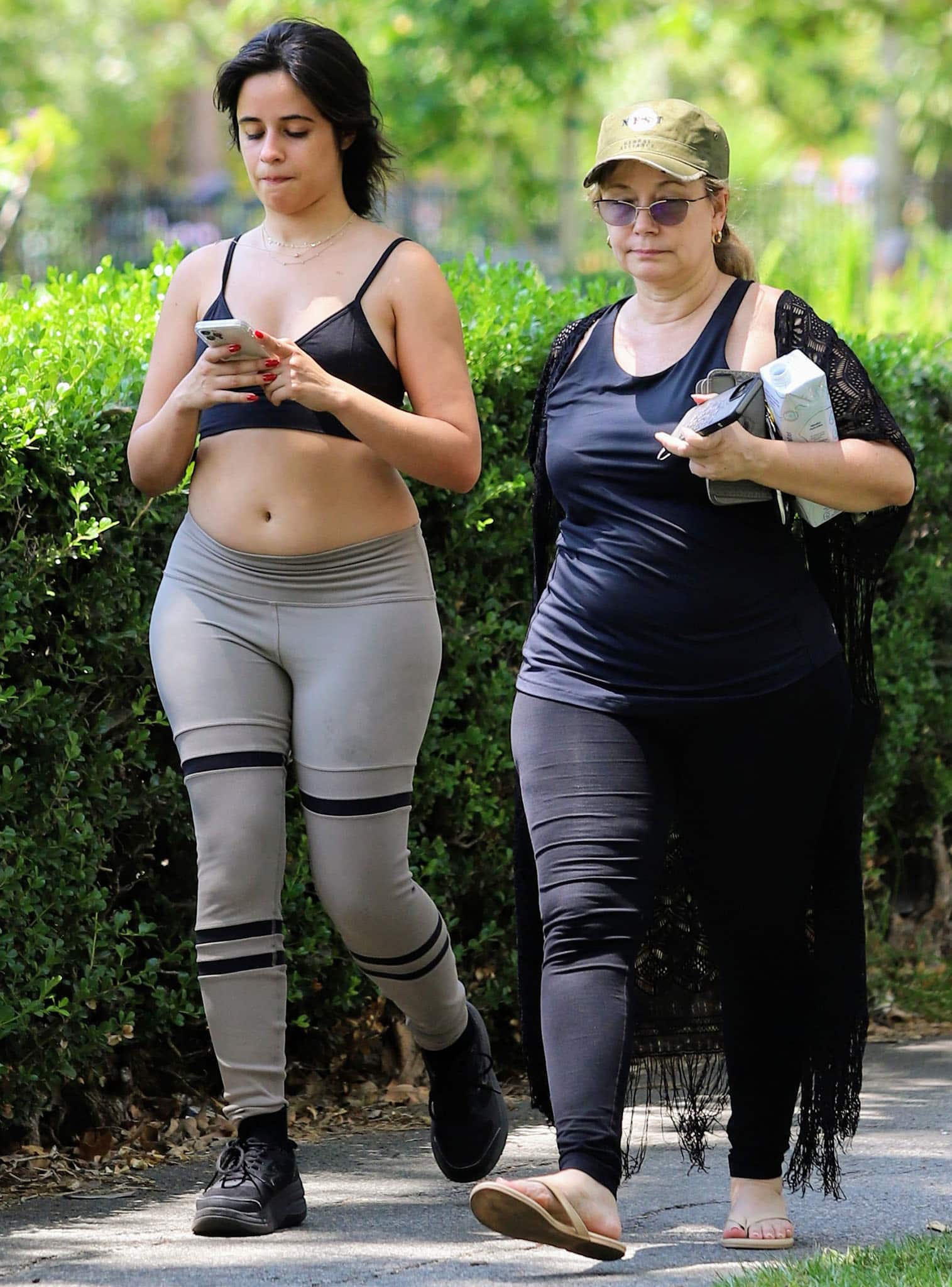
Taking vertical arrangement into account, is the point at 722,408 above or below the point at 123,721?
above

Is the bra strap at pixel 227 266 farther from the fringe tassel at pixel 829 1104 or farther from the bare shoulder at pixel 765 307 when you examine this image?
the fringe tassel at pixel 829 1104

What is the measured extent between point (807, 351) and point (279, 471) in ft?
3.32

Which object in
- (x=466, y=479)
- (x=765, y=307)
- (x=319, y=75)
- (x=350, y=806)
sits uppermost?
(x=319, y=75)

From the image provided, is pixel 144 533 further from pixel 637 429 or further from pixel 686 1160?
pixel 686 1160

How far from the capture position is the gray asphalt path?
10.9ft

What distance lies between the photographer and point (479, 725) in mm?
4703

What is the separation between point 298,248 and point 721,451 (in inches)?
40.5

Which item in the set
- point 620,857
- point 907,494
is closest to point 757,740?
point 620,857

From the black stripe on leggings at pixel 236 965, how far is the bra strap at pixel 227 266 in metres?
1.29

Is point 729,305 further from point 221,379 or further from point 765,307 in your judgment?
point 221,379

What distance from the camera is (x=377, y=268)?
352 cm

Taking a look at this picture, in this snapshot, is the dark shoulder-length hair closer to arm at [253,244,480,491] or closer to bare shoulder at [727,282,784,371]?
arm at [253,244,480,491]

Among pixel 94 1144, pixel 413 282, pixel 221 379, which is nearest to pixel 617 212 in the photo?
pixel 413 282

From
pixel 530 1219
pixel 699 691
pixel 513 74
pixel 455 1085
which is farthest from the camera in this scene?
pixel 513 74
